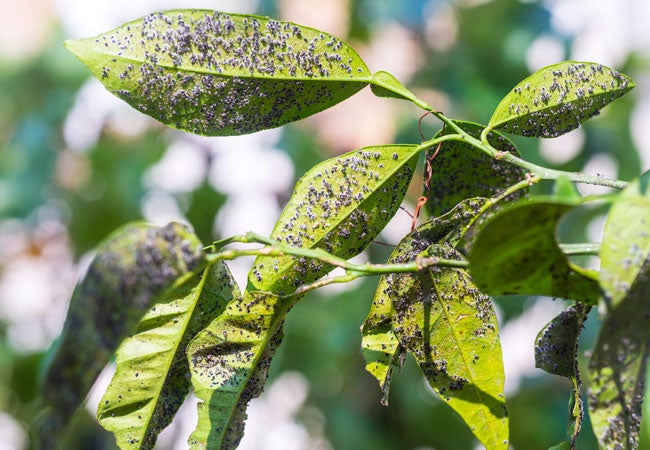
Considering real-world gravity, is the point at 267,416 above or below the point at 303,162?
below

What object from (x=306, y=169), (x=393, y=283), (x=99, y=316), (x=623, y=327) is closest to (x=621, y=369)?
(x=623, y=327)

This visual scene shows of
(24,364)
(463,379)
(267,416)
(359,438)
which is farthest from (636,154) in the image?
(24,364)

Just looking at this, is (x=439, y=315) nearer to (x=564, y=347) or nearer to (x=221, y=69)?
(x=564, y=347)

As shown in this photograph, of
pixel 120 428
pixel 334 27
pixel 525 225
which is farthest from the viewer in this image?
pixel 334 27

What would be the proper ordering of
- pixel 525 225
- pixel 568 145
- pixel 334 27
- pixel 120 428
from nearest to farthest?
pixel 525 225 → pixel 120 428 → pixel 568 145 → pixel 334 27

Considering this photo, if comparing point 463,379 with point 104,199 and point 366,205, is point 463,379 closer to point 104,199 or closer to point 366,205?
point 366,205

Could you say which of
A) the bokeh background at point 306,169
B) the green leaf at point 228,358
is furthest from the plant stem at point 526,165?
the bokeh background at point 306,169
